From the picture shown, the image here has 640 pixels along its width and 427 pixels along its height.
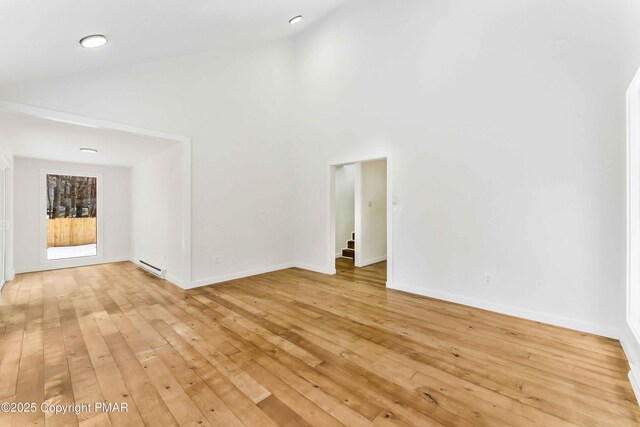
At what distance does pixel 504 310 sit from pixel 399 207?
1.76 meters

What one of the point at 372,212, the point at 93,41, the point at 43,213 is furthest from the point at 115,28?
the point at 43,213

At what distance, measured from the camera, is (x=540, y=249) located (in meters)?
2.97

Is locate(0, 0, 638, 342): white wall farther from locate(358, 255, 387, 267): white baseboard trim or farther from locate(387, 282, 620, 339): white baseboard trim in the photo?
locate(358, 255, 387, 267): white baseboard trim

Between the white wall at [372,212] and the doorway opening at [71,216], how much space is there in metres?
5.87

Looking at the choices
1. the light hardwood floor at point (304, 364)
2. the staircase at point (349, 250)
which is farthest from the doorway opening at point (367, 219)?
the light hardwood floor at point (304, 364)

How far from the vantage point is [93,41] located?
217 centimetres

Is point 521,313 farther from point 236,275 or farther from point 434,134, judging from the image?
point 236,275

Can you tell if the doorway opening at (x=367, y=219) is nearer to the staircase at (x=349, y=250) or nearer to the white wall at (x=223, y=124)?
the staircase at (x=349, y=250)

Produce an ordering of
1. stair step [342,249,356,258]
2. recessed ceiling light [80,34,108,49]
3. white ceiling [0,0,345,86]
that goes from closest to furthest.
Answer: white ceiling [0,0,345,86] → recessed ceiling light [80,34,108,49] → stair step [342,249,356,258]

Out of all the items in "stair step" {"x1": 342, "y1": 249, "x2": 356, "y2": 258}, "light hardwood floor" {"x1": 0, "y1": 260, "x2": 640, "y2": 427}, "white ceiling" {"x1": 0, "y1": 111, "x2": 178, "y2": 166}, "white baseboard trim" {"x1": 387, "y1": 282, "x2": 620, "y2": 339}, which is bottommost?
"light hardwood floor" {"x1": 0, "y1": 260, "x2": 640, "y2": 427}

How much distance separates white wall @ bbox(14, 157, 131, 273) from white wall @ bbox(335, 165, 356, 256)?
4.97 meters

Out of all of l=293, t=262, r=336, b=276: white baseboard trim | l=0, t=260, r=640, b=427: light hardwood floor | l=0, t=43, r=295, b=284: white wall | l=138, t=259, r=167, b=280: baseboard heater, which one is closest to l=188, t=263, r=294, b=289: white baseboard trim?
l=0, t=43, r=295, b=284: white wall

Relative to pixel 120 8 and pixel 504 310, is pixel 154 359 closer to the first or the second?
pixel 120 8

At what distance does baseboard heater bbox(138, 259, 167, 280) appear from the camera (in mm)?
4836
